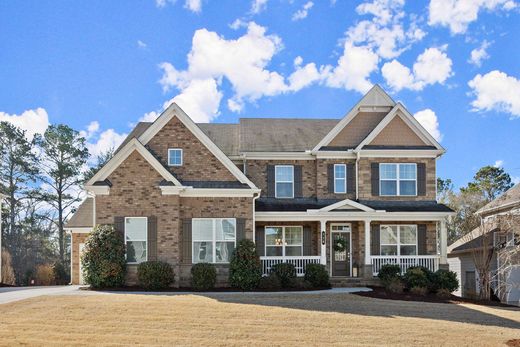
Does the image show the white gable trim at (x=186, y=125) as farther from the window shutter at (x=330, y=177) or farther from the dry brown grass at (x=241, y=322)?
the dry brown grass at (x=241, y=322)

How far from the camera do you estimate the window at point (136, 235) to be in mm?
23094

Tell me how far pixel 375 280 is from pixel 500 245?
554cm

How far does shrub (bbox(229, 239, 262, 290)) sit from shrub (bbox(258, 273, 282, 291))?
228 mm

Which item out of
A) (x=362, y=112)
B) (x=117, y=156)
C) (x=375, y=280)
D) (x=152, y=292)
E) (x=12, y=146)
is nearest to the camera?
(x=152, y=292)

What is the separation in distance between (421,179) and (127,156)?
1310 cm

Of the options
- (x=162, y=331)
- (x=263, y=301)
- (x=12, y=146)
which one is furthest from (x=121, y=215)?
(x=12, y=146)

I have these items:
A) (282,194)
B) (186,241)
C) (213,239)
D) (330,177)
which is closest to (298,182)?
(282,194)

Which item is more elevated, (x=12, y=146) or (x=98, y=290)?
(x=12, y=146)

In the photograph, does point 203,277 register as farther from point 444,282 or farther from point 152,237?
point 444,282

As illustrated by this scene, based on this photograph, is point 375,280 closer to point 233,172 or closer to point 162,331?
point 233,172

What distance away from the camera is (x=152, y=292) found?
21.5 metres

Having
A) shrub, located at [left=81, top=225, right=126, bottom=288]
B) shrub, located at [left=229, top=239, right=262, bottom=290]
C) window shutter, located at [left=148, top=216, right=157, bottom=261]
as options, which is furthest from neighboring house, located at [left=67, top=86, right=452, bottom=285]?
shrub, located at [left=229, top=239, right=262, bottom=290]

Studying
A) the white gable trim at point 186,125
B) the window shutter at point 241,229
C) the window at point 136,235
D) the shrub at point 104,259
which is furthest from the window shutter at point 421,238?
the shrub at point 104,259

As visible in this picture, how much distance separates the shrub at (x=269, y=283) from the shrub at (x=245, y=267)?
228mm
